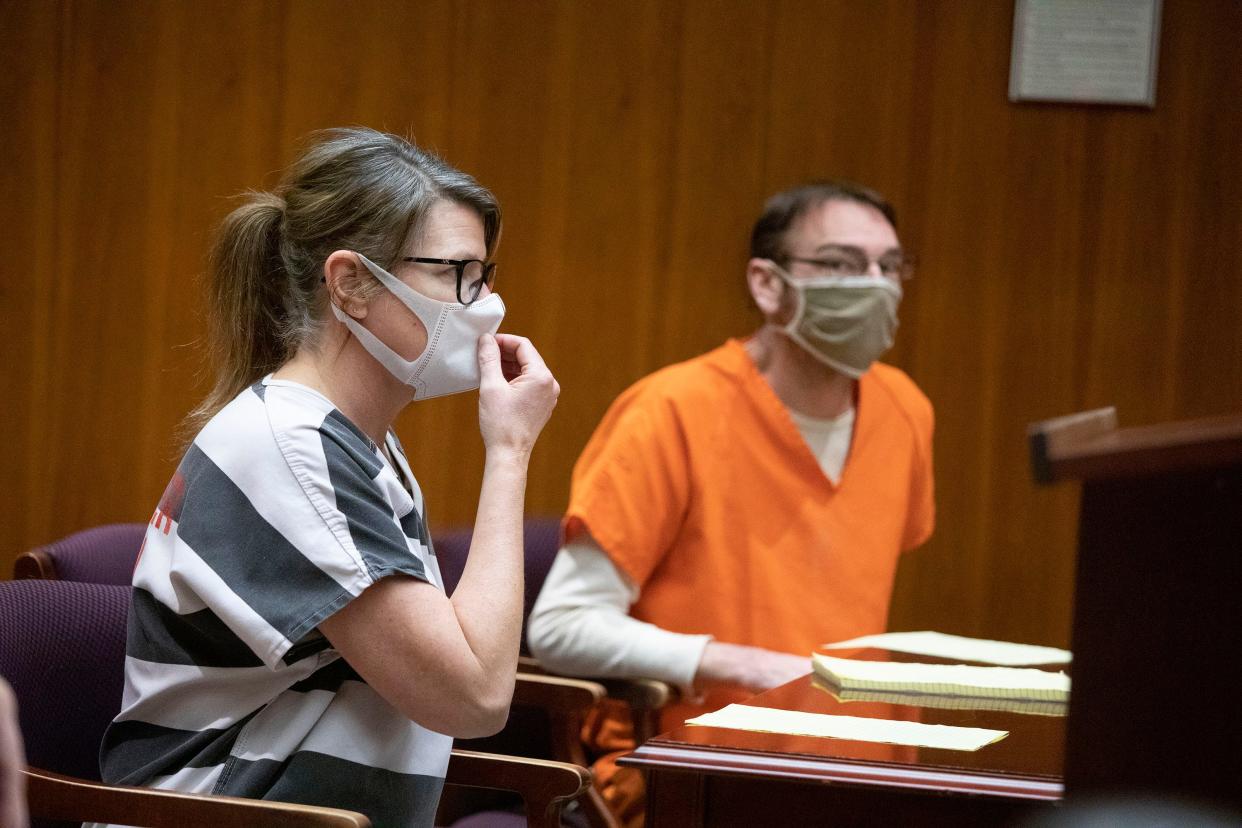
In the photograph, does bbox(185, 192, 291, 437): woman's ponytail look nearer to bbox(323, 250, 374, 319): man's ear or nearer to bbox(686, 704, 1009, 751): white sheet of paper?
bbox(323, 250, 374, 319): man's ear

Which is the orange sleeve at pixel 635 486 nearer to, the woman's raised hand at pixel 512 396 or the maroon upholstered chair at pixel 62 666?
the woman's raised hand at pixel 512 396

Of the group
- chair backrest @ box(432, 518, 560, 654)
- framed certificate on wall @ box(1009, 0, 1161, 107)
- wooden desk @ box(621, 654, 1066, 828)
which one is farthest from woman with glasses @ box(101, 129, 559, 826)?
framed certificate on wall @ box(1009, 0, 1161, 107)

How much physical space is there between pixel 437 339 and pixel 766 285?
131 cm

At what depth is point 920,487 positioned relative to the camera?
303 cm

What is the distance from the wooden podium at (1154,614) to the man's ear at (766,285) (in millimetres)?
2102

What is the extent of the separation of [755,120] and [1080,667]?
9.69ft

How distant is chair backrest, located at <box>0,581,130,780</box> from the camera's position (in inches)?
68.9

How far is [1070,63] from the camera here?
357 centimetres

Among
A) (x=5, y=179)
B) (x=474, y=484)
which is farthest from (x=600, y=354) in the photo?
(x=5, y=179)

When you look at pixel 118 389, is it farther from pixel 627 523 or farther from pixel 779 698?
pixel 779 698

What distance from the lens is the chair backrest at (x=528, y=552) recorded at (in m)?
2.69

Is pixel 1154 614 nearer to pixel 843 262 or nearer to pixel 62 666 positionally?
pixel 62 666

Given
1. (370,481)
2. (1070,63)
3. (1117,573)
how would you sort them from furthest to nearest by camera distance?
(1070,63) → (370,481) → (1117,573)

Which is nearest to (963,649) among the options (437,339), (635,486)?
(635,486)
